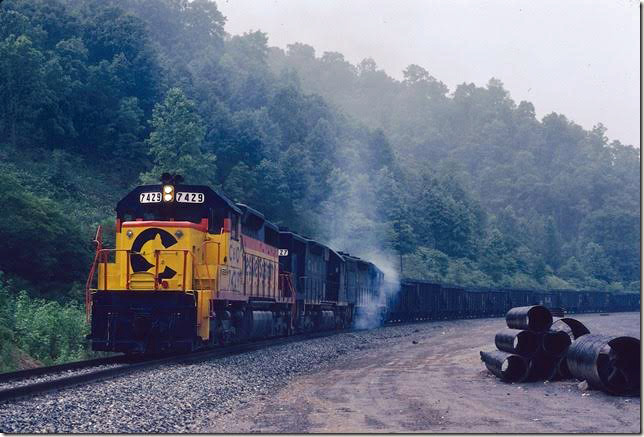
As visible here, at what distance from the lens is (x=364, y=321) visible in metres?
42.8

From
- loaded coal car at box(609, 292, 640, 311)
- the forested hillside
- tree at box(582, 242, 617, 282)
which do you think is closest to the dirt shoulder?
the forested hillside

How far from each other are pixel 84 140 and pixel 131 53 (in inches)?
673

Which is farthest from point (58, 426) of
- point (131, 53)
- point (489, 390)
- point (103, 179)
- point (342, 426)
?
point (131, 53)

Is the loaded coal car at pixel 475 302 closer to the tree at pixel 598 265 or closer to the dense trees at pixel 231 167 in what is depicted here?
the dense trees at pixel 231 167

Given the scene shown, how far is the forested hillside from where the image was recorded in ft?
195

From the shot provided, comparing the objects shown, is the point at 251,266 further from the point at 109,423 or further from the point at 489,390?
the point at 109,423

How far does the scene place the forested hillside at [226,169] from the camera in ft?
195

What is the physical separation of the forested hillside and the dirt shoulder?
1108 cm

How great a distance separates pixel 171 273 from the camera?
1880 centimetres

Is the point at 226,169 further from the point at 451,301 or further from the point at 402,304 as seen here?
the point at 402,304

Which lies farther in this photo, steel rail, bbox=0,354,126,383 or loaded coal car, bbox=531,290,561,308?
loaded coal car, bbox=531,290,561,308

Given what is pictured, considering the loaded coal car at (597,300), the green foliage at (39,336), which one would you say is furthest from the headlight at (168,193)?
the loaded coal car at (597,300)

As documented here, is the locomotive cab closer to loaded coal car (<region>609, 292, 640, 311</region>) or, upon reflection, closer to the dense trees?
the dense trees

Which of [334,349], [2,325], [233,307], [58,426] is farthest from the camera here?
[334,349]
